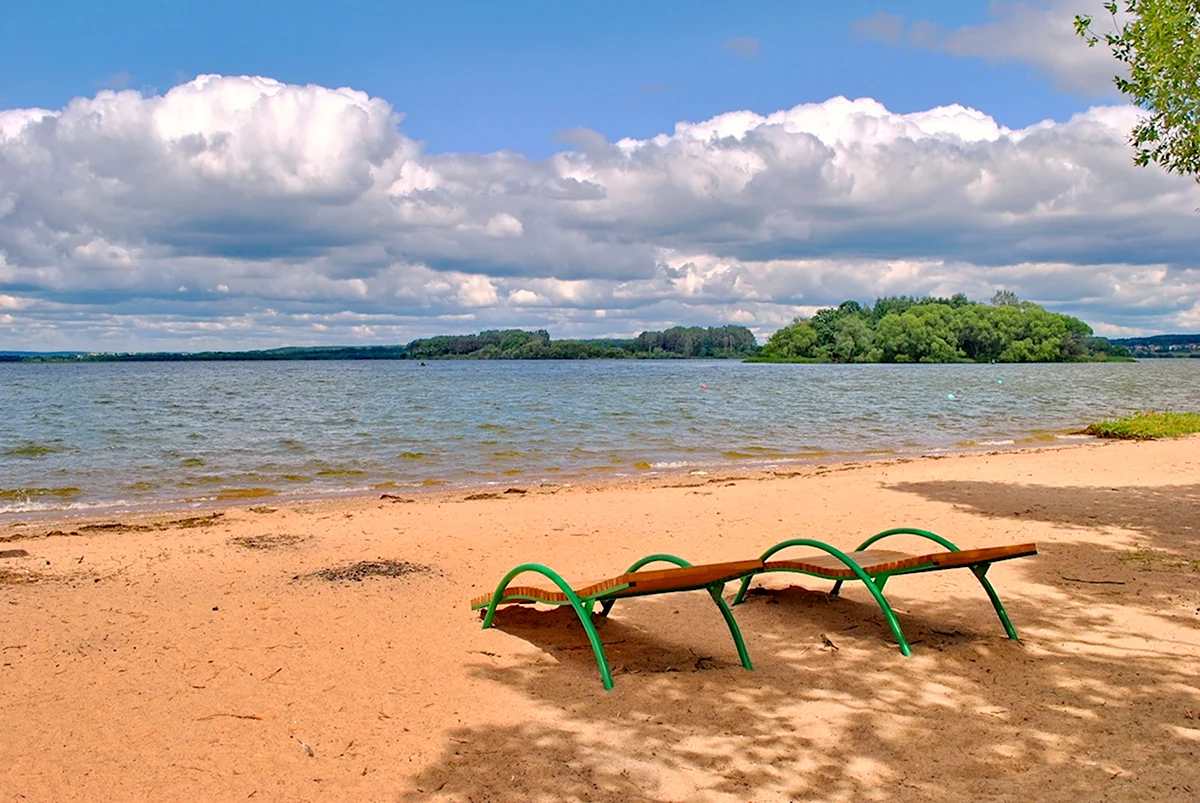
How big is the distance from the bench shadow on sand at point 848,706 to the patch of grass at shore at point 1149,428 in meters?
17.2

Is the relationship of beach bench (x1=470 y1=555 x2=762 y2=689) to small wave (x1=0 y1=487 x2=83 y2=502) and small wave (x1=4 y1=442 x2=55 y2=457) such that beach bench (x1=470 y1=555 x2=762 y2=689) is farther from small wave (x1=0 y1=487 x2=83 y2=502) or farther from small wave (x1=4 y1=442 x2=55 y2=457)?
small wave (x1=4 y1=442 x2=55 y2=457)

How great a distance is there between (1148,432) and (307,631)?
22061 millimetres

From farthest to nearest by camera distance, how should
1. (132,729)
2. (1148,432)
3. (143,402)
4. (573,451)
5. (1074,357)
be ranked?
(1074,357) < (143,402) < (1148,432) < (573,451) < (132,729)

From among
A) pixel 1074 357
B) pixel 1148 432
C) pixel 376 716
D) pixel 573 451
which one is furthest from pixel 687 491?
pixel 1074 357

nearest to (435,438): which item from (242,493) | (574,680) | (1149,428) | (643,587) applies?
(242,493)

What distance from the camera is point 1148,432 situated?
21.9 metres

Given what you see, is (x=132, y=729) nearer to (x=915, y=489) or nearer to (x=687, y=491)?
(x=687, y=491)

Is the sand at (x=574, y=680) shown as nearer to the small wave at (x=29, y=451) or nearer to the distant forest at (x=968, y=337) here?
the small wave at (x=29, y=451)

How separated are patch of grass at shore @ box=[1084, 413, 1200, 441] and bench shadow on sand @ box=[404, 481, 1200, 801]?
17.2 m

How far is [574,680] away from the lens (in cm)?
501

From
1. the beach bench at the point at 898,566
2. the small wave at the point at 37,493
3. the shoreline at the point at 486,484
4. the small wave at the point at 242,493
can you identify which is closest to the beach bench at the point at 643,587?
the beach bench at the point at 898,566

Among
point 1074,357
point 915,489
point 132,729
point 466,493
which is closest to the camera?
point 132,729

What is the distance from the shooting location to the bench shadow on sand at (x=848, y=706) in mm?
3818

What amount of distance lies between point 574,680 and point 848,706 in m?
1.46
